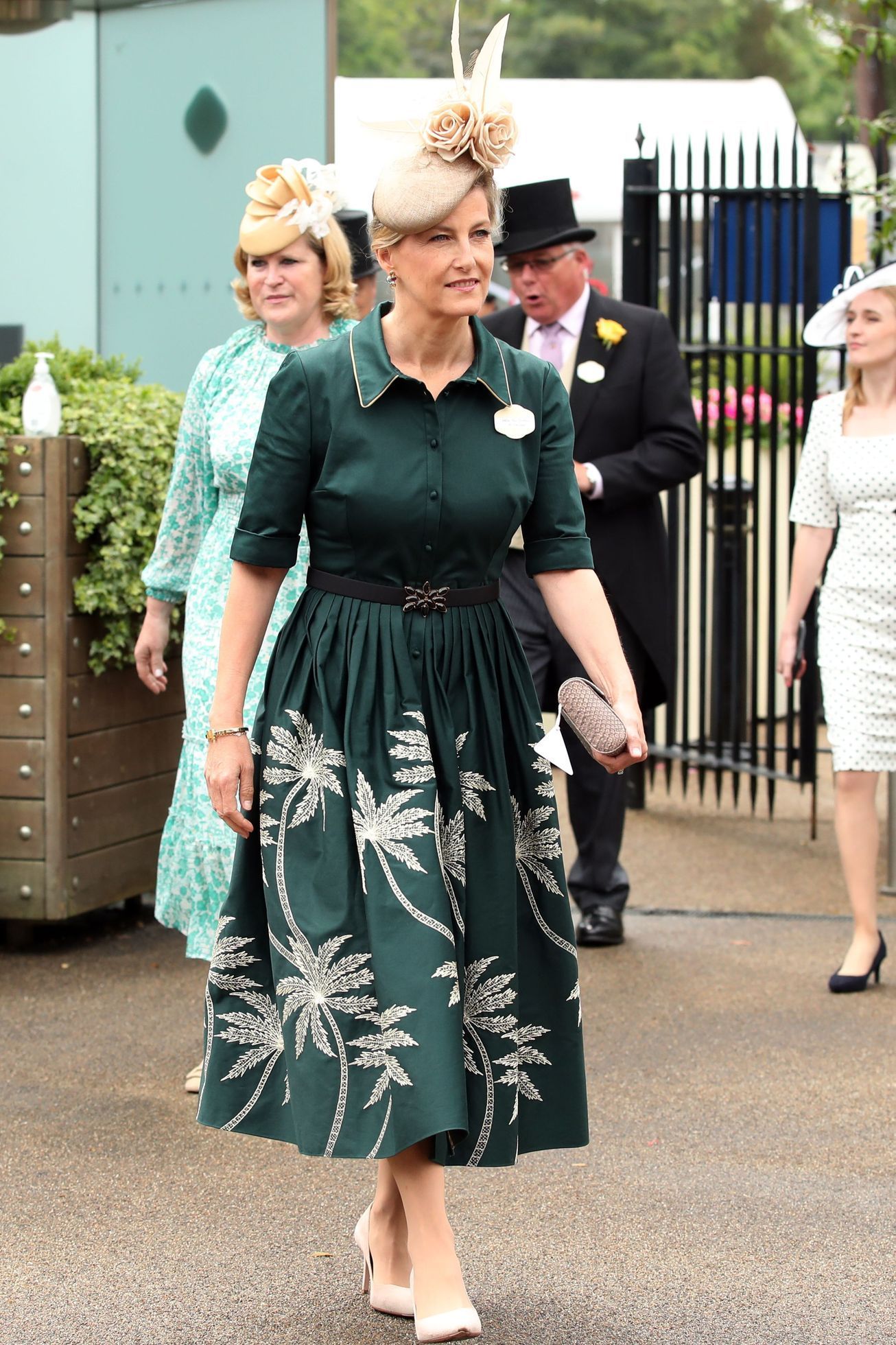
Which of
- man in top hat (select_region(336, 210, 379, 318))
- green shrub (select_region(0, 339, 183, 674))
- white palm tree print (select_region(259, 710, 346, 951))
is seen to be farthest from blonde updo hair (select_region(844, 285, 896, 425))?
white palm tree print (select_region(259, 710, 346, 951))

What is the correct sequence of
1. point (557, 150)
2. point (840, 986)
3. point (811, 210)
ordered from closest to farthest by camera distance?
1. point (840, 986)
2. point (811, 210)
3. point (557, 150)

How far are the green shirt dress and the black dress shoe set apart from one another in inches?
105

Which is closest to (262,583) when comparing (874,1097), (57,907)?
(874,1097)

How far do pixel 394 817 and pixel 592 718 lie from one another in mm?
386

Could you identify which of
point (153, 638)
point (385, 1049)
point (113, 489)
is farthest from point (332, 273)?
point (385, 1049)

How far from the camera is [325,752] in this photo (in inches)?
132

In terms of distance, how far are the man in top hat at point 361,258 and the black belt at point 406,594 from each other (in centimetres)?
300

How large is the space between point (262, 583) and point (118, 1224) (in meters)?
1.43

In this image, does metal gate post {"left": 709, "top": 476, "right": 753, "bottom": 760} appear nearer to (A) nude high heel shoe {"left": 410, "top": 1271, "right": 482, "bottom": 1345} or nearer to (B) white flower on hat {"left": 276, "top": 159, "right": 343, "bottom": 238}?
(B) white flower on hat {"left": 276, "top": 159, "right": 343, "bottom": 238}

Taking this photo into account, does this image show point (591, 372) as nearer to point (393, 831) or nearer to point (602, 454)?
point (602, 454)

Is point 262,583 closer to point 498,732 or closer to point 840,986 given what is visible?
point 498,732

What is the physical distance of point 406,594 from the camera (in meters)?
3.40

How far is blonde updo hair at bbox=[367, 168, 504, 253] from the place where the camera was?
3311 mm

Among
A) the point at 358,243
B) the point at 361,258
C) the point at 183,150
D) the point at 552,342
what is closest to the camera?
the point at 552,342
